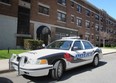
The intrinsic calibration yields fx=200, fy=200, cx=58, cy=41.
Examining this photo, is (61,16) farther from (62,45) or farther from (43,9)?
(62,45)

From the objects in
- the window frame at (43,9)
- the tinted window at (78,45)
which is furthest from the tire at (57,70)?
the window frame at (43,9)

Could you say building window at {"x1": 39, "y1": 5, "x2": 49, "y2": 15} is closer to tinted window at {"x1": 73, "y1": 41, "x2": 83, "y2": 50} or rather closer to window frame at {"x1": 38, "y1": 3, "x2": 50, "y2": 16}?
window frame at {"x1": 38, "y1": 3, "x2": 50, "y2": 16}

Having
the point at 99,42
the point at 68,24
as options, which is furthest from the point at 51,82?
the point at 99,42

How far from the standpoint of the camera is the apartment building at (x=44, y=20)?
21.4 meters

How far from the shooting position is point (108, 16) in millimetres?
58469

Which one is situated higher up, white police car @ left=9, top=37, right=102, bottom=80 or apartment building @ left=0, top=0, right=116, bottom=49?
apartment building @ left=0, top=0, right=116, bottom=49

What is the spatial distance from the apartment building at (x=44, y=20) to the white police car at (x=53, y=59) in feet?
41.8

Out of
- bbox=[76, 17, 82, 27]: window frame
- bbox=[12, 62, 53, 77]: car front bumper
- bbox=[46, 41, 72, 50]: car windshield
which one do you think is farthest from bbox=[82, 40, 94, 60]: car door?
bbox=[76, 17, 82, 27]: window frame

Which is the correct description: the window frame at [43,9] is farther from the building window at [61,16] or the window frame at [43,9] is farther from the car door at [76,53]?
the car door at [76,53]

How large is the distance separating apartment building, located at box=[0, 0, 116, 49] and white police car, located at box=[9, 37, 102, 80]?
1273 cm

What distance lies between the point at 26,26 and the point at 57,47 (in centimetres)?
1526

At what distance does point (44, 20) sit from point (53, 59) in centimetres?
2025

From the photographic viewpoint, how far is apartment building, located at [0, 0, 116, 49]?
70.1ft

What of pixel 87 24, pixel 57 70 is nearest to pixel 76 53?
pixel 57 70
